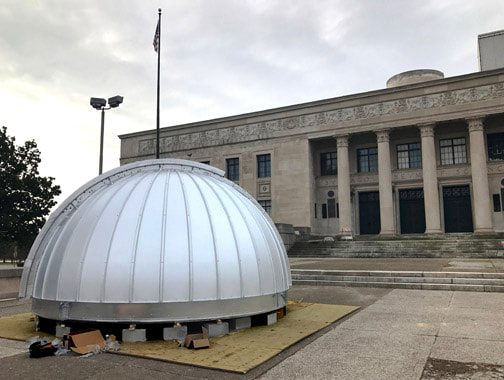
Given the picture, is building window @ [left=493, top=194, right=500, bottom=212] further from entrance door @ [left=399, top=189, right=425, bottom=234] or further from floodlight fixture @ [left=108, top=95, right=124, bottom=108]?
floodlight fixture @ [left=108, top=95, right=124, bottom=108]

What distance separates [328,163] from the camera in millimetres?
44719

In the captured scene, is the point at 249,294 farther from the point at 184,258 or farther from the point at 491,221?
the point at 491,221

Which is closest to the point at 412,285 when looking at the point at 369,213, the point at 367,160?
the point at 369,213

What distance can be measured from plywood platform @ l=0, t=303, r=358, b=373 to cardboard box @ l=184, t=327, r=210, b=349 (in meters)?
0.11

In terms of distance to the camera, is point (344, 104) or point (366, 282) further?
point (344, 104)

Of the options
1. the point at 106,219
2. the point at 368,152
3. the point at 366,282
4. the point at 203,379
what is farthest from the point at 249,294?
the point at 368,152

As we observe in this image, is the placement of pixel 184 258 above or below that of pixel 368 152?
below

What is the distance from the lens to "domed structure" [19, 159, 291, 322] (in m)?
6.89

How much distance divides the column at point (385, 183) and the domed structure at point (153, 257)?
31505 mm

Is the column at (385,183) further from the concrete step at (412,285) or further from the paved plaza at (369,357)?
the paved plaza at (369,357)

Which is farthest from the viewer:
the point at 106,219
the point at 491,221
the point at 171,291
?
the point at 491,221

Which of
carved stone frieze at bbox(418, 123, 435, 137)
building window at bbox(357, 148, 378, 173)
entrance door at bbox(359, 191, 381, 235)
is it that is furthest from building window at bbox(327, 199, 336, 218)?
carved stone frieze at bbox(418, 123, 435, 137)

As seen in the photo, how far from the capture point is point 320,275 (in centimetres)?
1641

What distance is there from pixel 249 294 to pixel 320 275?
9388 mm
